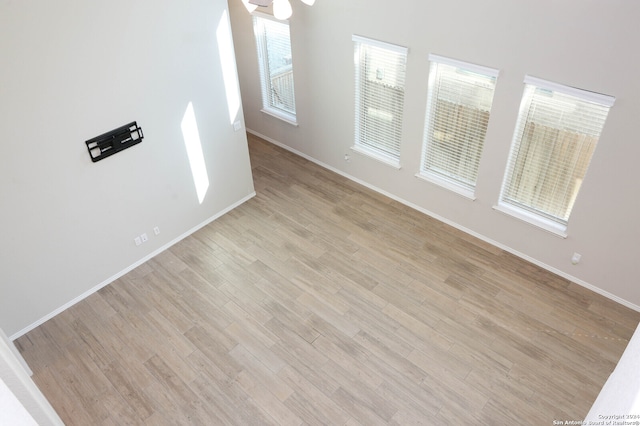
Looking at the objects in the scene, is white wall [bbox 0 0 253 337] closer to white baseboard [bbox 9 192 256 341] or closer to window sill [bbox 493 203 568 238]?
white baseboard [bbox 9 192 256 341]

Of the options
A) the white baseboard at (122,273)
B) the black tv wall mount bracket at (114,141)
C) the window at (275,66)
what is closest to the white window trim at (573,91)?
the window at (275,66)

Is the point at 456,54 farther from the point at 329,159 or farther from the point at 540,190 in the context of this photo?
the point at 329,159

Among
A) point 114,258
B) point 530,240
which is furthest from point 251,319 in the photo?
point 530,240

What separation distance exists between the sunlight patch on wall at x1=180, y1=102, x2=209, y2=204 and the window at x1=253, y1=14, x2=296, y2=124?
221 cm

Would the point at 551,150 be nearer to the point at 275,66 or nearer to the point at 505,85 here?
the point at 505,85

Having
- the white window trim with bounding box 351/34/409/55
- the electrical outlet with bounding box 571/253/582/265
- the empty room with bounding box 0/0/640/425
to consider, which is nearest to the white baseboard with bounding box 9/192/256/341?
the empty room with bounding box 0/0/640/425

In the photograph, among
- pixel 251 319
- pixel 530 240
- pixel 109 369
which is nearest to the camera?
pixel 109 369

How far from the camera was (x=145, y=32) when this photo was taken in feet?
16.2

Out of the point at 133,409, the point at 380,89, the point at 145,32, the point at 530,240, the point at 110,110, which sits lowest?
the point at 133,409

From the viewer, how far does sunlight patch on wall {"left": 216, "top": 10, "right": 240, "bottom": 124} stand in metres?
5.63

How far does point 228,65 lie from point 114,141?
5.82 ft

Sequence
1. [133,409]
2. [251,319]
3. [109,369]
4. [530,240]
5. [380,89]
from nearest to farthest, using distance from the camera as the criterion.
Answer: [133,409], [109,369], [251,319], [530,240], [380,89]

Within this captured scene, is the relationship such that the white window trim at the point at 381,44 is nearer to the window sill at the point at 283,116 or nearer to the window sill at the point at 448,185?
the window sill at the point at 448,185

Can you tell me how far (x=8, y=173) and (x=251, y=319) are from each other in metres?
2.89
